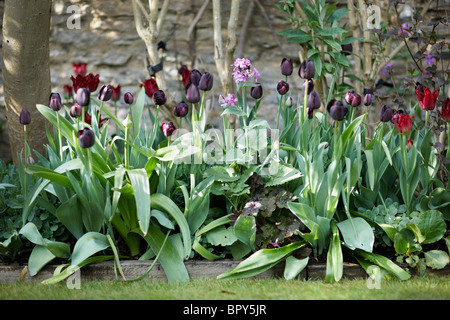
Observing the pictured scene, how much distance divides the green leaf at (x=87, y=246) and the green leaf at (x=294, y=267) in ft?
2.36

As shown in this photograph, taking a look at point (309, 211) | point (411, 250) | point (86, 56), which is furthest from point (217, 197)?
point (86, 56)

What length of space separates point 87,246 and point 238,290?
62cm

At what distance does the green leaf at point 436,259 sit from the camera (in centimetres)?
217

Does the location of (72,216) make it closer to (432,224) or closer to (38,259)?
(38,259)

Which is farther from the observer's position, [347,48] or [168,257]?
[347,48]

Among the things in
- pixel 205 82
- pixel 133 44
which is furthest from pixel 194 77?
pixel 133 44

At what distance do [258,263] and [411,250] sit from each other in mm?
622

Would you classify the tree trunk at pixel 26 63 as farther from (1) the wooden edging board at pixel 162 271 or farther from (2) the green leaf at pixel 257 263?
(2) the green leaf at pixel 257 263

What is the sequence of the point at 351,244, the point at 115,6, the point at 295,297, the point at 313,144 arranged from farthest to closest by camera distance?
the point at 115,6
the point at 313,144
the point at 351,244
the point at 295,297

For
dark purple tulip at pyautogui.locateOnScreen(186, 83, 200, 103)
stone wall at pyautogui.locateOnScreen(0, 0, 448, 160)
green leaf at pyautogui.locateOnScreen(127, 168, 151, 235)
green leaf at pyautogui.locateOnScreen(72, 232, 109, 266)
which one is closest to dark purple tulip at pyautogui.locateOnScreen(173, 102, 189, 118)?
dark purple tulip at pyautogui.locateOnScreen(186, 83, 200, 103)

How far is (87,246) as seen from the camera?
2.16m

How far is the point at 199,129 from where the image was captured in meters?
2.39

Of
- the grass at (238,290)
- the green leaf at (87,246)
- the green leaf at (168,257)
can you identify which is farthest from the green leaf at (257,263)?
the green leaf at (87,246)

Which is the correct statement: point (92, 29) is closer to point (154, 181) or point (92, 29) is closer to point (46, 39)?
point (46, 39)
